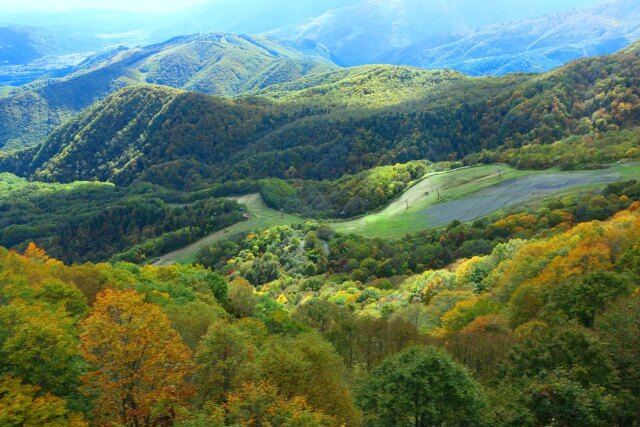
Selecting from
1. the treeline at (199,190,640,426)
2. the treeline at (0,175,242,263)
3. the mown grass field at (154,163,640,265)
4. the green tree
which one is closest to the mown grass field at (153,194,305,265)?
the mown grass field at (154,163,640,265)

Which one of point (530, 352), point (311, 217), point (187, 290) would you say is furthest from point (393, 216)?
point (530, 352)

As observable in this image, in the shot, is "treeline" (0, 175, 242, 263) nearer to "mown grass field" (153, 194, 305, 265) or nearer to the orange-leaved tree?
"mown grass field" (153, 194, 305, 265)

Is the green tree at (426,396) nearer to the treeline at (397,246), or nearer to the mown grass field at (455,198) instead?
the treeline at (397,246)

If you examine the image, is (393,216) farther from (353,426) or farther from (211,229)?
(353,426)

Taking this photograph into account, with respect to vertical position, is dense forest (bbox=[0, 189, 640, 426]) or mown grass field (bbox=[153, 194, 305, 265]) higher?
dense forest (bbox=[0, 189, 640, 426])

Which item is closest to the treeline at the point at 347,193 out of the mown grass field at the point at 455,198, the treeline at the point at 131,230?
the mown grass field at the point at 455,198

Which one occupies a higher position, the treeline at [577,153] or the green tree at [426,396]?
the green tree at [426,396]

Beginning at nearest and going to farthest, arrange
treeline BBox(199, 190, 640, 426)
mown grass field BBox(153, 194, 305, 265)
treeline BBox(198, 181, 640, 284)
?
treeline BBox(199, 190, 640, 426), treeline BBox(198, 181, 640, 284), mown grass field BBox(153, 194, 305, 265)
